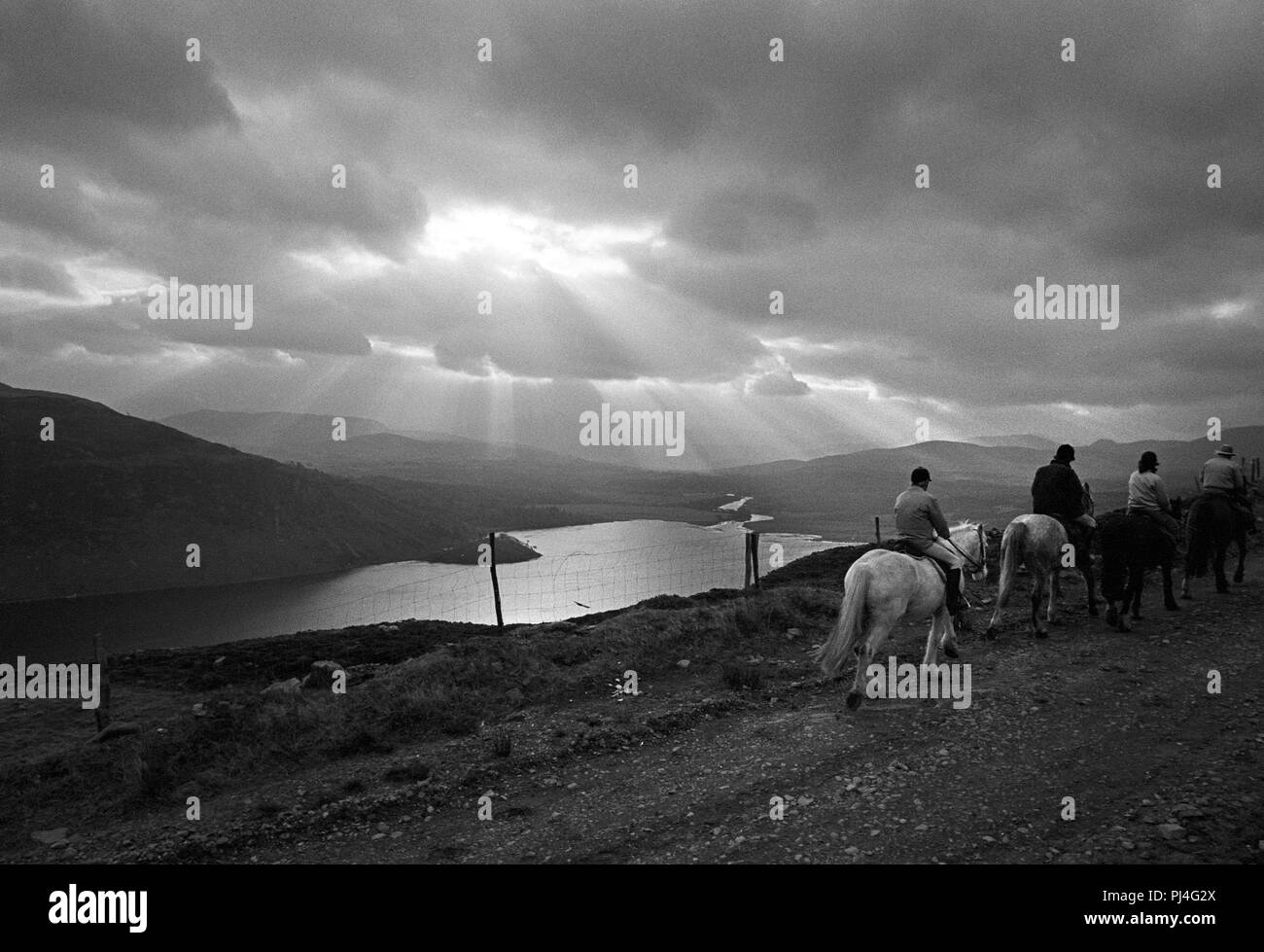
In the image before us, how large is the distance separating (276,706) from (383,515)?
94334 mm

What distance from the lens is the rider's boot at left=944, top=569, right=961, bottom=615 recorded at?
1011 cm

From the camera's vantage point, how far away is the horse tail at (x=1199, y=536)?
14172 millimetres

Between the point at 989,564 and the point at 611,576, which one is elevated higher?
the point at 989,564

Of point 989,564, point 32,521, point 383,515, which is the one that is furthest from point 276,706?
point 383,515

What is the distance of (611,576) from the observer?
184 feet

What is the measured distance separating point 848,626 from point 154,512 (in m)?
92.0

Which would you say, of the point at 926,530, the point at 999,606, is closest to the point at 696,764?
the point at 926,530

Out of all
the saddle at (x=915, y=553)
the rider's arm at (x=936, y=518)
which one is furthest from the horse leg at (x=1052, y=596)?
the rider's arm at (x=936, y=518)

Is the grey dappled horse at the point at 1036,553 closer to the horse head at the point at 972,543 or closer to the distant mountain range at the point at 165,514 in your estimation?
the horse head at the point at 972,543

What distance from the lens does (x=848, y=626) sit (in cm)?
893

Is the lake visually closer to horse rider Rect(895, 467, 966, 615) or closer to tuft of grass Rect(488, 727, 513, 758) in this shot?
horse rider Rect(895, 467, 966, 615)

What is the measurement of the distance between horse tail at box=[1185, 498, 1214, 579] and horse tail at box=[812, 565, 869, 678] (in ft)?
35.8
